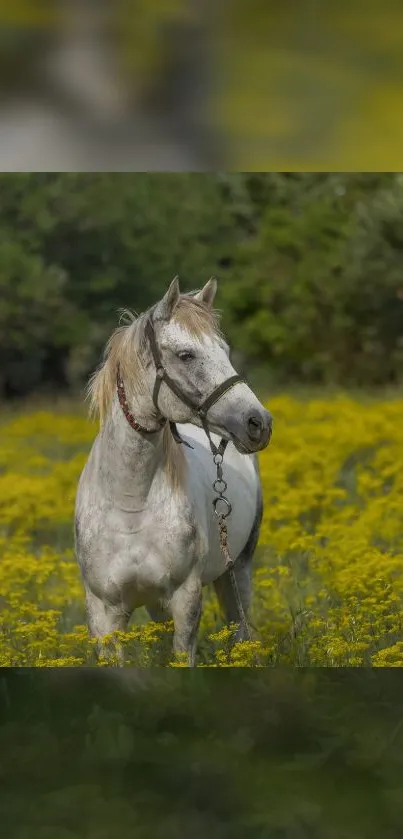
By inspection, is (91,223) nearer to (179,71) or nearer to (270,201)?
(270,201)

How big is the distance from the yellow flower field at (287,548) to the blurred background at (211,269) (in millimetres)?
660

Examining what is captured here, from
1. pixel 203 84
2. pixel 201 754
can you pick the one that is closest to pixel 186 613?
pixel 201 754

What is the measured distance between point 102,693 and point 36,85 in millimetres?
1897

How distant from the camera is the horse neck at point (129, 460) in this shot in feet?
13.2

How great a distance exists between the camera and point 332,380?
973 centimetres

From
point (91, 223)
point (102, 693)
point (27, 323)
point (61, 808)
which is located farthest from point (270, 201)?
point (61, 808)

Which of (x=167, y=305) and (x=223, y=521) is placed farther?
(x=223, y=521)

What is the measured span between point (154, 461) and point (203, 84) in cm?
108

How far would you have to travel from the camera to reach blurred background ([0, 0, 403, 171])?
387 cm

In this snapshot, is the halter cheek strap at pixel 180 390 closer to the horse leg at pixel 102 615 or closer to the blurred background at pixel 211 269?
the horse leg at pixel 102 615

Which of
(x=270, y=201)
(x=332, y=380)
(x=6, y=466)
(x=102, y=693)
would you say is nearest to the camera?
(x=102, y=693)

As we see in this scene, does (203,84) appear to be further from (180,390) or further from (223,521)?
(223,521)

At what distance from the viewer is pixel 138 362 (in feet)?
13.1

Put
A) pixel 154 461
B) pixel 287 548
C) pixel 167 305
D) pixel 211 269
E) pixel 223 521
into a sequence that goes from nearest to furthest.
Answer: pixel 167 305 < pixel 154 461 < pixel 223 521 < pixel 287 548 < pixel 211 269
